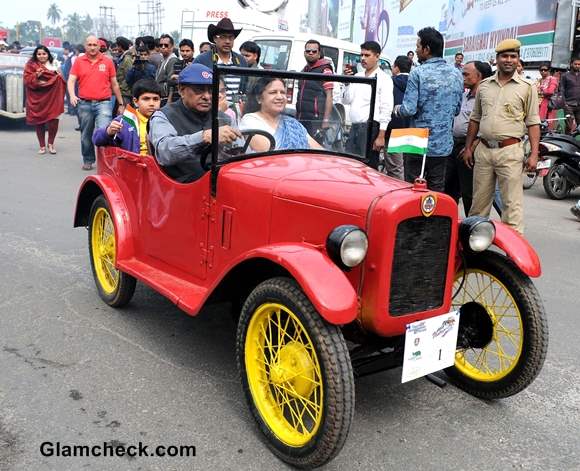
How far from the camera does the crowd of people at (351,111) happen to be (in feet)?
11.1

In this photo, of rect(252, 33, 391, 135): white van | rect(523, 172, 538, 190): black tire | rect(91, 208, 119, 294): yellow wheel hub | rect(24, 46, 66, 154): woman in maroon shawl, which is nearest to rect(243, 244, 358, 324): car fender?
rect(91, 208, 119, 294): yellow wheel hub

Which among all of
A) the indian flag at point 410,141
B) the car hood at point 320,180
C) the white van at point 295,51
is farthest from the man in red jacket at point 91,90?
the indian flag at point 410,141

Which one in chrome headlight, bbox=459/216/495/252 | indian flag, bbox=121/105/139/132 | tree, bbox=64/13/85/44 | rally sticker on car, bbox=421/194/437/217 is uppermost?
tree, bbox=64/13/85/44

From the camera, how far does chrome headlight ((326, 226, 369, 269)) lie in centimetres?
250

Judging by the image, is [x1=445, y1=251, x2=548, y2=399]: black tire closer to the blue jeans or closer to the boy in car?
the boy in car

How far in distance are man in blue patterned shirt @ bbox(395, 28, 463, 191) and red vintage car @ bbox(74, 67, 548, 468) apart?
2211 millimetres

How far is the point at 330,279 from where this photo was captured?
246 cm

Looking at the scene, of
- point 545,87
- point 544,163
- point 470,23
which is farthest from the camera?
point 470,23

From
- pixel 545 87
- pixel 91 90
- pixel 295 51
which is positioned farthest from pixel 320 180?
pixel 545 87

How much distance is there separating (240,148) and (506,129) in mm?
2854

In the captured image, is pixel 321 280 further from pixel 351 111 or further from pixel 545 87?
pixel 545 87

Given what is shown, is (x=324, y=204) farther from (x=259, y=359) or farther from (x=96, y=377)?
(x=96, y=377)

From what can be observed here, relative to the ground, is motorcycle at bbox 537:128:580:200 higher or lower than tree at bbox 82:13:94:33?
lower

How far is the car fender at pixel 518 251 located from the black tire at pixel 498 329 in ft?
0.25
